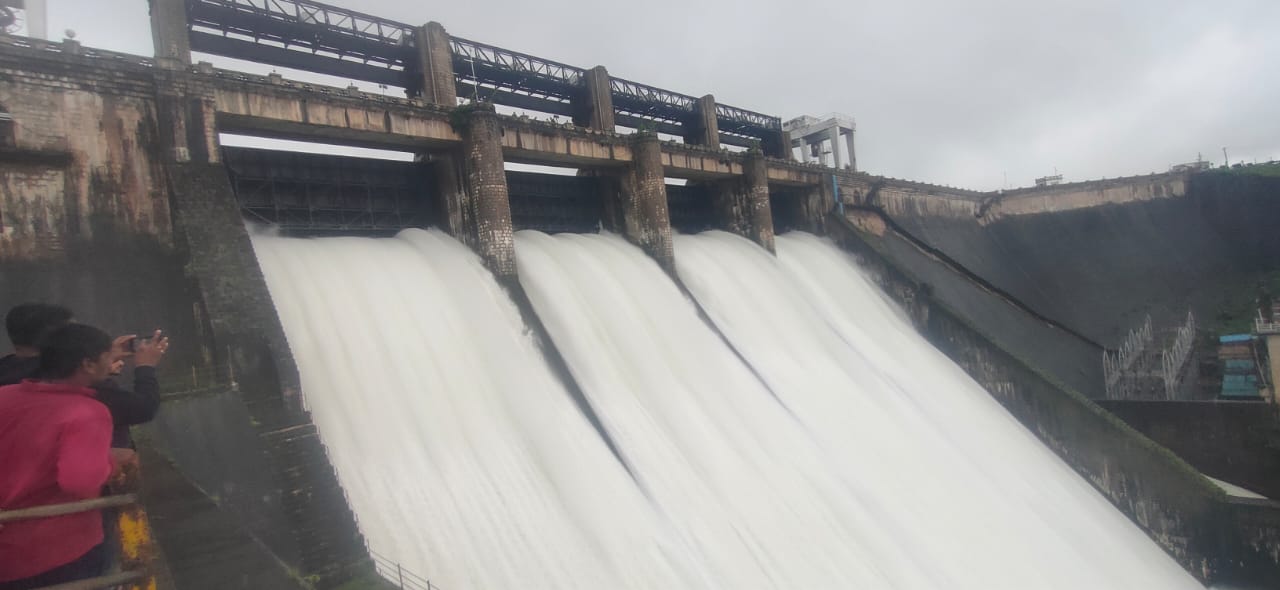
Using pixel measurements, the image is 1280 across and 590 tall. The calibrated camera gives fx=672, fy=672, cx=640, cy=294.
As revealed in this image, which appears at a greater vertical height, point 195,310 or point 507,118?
point 507,118

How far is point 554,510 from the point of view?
7.89 m

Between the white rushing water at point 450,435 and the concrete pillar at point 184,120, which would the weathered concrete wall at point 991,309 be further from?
the concrete pillar at point 184,120

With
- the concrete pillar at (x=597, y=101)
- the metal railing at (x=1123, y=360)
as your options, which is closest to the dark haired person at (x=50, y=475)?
the concrete pillar at (x=597, y=101)

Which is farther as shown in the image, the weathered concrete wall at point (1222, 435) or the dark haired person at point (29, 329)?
the weathered concrete wall at point (1222, 435)

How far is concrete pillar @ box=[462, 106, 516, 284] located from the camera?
1220 cm

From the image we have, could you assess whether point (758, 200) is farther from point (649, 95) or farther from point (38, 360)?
point (38, 360)

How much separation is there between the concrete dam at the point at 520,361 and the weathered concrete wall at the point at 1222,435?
0.23 feet

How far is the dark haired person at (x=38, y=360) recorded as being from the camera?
2.42 metres

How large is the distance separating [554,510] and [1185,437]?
610 inches

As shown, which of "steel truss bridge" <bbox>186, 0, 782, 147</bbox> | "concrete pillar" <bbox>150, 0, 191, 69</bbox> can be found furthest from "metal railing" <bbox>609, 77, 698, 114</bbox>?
"concrete pillar" <bbox>150, 0, 191, 69</bbox>

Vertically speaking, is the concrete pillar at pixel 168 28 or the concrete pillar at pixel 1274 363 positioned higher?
the concrete pillar at pixel 168 28

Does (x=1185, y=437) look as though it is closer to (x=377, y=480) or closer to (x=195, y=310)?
(x=377, y=480)

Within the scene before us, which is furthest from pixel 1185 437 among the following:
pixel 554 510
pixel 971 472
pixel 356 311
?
pixel 356 311

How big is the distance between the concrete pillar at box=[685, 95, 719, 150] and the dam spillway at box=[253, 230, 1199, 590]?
8.02 meters
